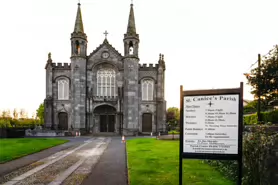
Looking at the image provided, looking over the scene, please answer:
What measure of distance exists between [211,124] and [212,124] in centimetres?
3

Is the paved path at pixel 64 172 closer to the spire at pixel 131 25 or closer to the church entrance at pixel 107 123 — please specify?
the church entrance at pixel 107 123

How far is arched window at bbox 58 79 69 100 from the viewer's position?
39562mm

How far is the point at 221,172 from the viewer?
9570mm

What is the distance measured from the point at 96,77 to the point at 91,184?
32.3 meters

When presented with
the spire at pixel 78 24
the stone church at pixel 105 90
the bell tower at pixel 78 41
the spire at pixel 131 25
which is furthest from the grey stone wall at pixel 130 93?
the spire at pixel 78 24

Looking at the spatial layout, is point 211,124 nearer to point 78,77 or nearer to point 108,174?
point 108,174

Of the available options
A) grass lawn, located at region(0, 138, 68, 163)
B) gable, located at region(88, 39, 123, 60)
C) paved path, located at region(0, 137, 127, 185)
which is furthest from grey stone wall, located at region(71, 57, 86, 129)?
paved path, located at region(0, 137, 127, 185)

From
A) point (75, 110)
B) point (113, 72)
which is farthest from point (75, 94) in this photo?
point (113, 72)

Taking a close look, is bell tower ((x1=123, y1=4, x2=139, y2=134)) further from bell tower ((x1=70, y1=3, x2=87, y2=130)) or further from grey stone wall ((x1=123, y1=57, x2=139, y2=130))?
bell tower ((x1=70, y1=3, x2=87, y2=130))

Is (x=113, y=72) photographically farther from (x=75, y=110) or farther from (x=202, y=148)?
(x=202, y=148)

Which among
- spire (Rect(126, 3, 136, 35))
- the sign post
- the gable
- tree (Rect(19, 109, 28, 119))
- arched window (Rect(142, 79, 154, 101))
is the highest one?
spire (Rect(126, 3, 136, 35))

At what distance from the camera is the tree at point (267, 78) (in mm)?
20156

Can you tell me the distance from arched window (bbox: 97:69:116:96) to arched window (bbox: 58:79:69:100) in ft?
19.7

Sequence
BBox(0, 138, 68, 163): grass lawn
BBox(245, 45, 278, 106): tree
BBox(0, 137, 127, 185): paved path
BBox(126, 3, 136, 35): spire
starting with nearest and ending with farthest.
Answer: BBox(0, 137, 127, 185): paved path < BBox(0, 138, 68, 163): grass lawn < BBox(245, 45, 278, 106): tree < BBox(126, 3, 136, 35): spire
